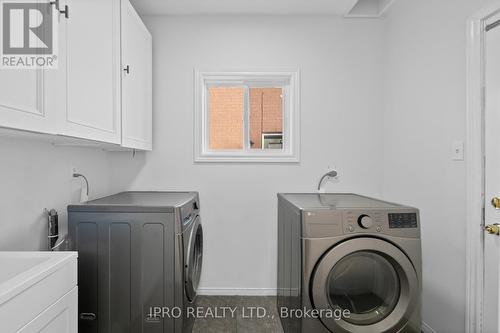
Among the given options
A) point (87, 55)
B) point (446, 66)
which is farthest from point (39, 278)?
point (446, 66)

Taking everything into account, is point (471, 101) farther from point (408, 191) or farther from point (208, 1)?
point (208, 1)

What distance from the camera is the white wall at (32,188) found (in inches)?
57.1

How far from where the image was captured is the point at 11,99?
1.00 meters

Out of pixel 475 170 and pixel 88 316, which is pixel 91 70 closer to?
pixel 88 316

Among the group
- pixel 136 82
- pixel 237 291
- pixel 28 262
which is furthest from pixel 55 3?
pixel 237 291

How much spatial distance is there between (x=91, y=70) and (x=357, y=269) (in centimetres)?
181

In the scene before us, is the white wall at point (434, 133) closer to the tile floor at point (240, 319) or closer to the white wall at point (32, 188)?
the tile floor at point (240, 319)

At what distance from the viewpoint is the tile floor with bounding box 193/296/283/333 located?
6.89ft

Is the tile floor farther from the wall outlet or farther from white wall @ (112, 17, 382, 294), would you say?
the wall outlet

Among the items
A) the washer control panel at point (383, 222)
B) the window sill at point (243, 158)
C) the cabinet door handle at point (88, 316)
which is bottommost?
the cabinet door handle at point (88, 316)

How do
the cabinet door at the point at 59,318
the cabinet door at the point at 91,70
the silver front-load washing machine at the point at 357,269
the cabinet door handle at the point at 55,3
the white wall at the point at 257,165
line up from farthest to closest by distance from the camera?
the white wall at the point at 257,165
the silver front-load washing machine at the point at 357,269
the cabinet door at the point at 91,70
the cabinet door handle at the point at 55,3
the cabinet door at the point at 59,318

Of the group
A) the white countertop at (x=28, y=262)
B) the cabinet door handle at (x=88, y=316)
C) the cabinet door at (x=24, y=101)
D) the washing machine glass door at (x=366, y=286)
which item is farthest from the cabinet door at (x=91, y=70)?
the washing machine glass door at (x=366, y=286)

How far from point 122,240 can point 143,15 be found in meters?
1.98

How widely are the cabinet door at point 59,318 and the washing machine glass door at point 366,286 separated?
114 cm
